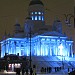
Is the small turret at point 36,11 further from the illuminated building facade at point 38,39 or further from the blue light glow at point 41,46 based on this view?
the blue light glow at point 41,46

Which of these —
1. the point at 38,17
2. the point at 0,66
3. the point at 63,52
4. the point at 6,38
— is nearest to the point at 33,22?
the point at 38,17

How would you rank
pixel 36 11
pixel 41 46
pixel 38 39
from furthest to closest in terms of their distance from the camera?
1. pixel 36 11
2. pixel 38 39
3. pixel 41 46

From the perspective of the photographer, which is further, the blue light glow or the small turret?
the small turret

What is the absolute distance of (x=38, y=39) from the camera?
112312 millimetres

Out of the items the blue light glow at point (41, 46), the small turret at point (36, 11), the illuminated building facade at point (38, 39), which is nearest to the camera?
the blue light glow at point (41, 46)

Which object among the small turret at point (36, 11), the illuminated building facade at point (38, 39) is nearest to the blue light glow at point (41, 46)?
the illuminated building facade at point (38, 39)

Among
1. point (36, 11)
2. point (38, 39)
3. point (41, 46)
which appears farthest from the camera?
point (36, 11)

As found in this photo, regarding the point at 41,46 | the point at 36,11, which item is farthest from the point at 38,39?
the point at 36,11

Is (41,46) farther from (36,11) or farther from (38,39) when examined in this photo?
(36,11)

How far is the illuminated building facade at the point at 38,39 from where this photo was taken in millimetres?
112250

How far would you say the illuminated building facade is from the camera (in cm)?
11225

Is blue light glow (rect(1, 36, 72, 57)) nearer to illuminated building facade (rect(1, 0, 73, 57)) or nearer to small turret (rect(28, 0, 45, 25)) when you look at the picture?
illuminated building facade (rect(1, 0, 73, 57))

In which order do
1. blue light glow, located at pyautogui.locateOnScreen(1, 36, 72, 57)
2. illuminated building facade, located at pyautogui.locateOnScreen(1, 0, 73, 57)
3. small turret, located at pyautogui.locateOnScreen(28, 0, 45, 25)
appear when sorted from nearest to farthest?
blue light glow, located at pyautogui.locateOnScreen(1, 36, 72, 57) → illuminated building facade, located at pyautogui.locateOnScreen(1, 0, 73, 57) → small turret, located at pyautogui.locateOnScreen(28, 0, 45, 25)

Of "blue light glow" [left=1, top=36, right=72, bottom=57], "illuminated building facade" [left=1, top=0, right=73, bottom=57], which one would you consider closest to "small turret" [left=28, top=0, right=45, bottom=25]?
"illuminated building facade" [left=1, top=0, right=73, bottom=57]
